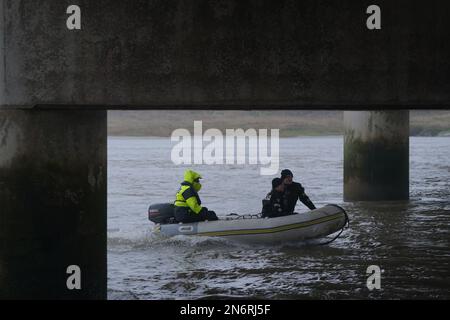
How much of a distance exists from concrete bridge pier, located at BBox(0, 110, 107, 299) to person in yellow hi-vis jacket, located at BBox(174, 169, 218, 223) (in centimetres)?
660

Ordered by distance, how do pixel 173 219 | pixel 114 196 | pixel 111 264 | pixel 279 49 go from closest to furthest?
pixel 279 49, pixel 111 264, pixel 173 219, pixel 114 196

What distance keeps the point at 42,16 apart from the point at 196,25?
1.32 m

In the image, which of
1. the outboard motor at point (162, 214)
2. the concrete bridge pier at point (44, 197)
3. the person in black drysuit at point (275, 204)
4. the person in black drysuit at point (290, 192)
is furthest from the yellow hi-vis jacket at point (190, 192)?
the concrete bridge pier at point (44, 197)

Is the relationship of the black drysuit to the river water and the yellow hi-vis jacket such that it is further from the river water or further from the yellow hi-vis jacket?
the yellow hi-vis jacket

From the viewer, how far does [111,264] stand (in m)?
11.5

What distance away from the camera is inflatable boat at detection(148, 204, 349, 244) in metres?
13.1

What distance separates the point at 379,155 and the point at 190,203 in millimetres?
6679

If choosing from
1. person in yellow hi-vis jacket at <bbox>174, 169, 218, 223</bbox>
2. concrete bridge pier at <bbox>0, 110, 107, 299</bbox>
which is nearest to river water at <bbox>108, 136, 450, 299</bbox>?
person in yellow hi-vis jacket at <bbox>174, 169, 218, 223</bbox>

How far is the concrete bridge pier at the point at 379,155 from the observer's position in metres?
18.3

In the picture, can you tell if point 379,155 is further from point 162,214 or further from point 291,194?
point 162,214

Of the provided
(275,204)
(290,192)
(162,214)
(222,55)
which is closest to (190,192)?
(162,214)
